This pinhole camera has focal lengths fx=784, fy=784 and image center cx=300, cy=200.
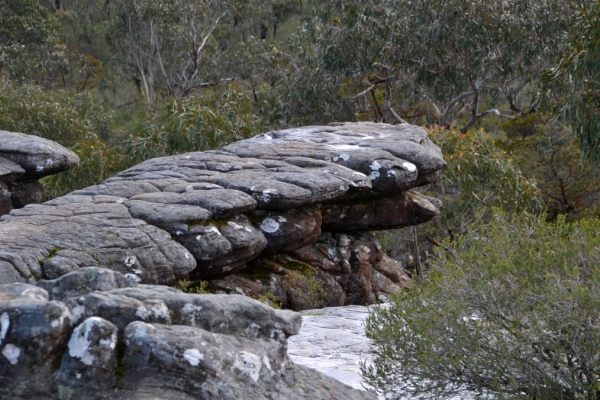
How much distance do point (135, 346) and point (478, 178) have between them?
11.8m

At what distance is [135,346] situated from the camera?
10.1ft

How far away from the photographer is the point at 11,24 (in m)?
27.2

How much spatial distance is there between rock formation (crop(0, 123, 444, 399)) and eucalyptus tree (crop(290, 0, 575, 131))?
5.93 meters

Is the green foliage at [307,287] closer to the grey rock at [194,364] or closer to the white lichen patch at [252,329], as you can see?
the white lichen patch at [252,329]

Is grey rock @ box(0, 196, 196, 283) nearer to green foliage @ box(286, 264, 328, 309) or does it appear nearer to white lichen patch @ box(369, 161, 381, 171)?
green foliage @ box(286, 264, 328, 309)

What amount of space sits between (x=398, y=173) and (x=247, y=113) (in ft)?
25.6

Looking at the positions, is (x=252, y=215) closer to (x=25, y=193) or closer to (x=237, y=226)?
(x=237, y=226)

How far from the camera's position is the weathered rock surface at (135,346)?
293cm

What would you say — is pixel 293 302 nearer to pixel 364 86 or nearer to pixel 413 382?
pixel 413 382

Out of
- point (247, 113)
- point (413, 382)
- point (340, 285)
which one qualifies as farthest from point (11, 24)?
point (413, 382)

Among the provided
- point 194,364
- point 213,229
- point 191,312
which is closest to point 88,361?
point 194,364

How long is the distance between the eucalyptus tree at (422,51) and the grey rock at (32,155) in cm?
874

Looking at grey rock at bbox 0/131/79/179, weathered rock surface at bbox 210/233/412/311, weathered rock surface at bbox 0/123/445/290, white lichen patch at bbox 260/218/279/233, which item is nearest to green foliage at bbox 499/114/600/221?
weathered rock surface at bbox 0/123/445/290

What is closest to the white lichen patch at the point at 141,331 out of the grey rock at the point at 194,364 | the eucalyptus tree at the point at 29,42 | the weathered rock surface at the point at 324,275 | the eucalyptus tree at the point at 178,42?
the grey rock at the point at 194,364
